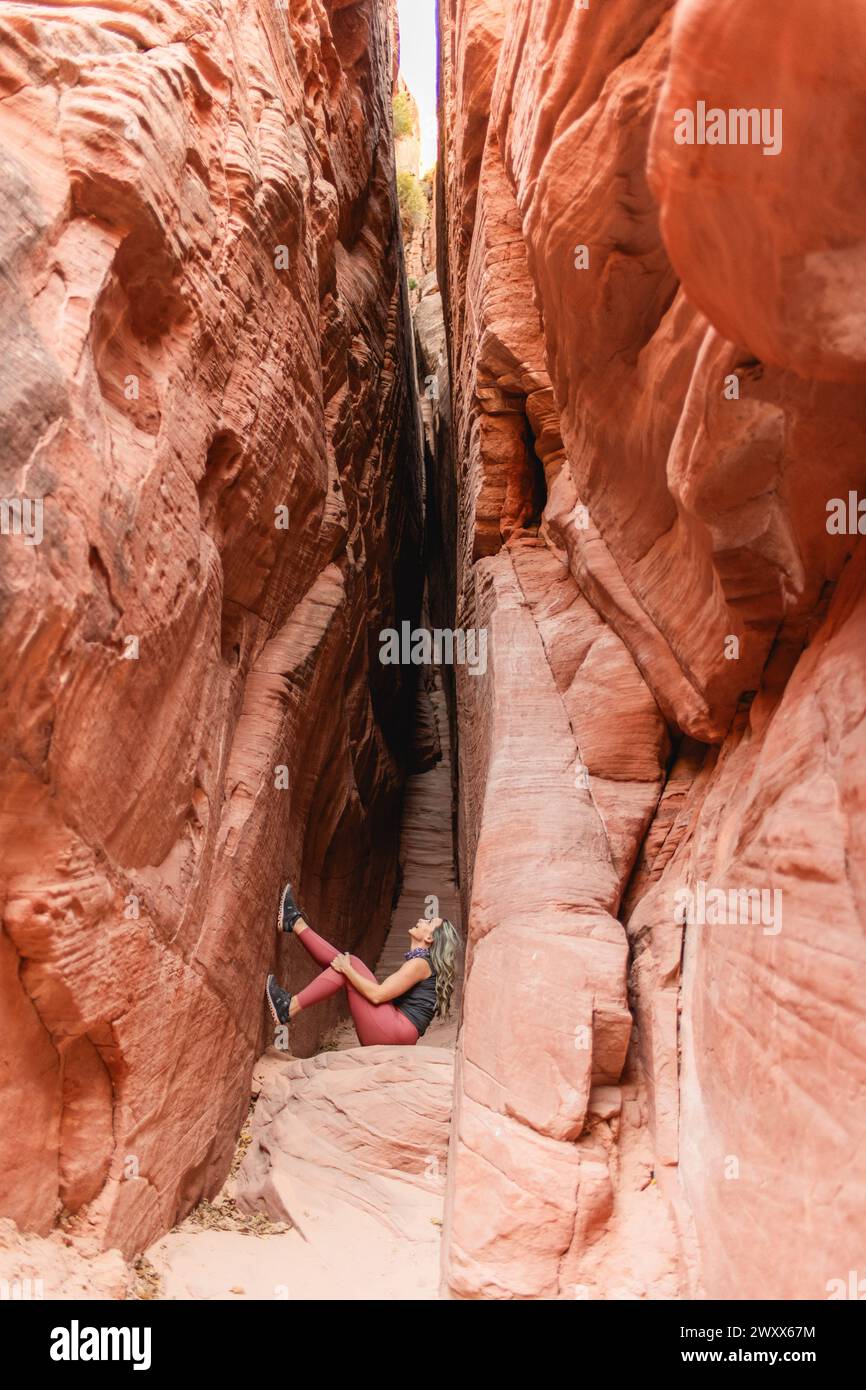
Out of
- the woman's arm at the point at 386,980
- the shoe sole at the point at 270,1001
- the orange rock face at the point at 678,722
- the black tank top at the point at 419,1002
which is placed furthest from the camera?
the black tank top at the point at 419,1002

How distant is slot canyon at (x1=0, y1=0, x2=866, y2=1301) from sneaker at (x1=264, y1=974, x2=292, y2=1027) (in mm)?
191

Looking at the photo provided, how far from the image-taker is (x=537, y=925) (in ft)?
19.9

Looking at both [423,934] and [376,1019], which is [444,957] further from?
[376,1019]

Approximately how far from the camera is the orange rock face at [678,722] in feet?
11.1

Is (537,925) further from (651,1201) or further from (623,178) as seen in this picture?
(623,178)

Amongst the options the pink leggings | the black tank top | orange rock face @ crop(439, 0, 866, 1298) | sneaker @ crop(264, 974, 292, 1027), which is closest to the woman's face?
the black tank top

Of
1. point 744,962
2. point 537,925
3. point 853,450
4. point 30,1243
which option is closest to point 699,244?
point 853,450

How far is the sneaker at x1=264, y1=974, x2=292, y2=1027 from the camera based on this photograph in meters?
7.54

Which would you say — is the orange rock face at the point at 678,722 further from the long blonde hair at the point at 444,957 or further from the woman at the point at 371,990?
the long blonde hair at the point at 444,957

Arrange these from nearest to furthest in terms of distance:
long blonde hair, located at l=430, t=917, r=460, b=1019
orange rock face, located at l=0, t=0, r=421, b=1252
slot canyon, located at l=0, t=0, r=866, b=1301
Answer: slot canyon, located at l=0, t=0, r=866, b=1301 → orange rock face, located at l=0, t=0, r=421, b=1252 → long blonde hair, located at l=430, t=917, r=460, b=1019

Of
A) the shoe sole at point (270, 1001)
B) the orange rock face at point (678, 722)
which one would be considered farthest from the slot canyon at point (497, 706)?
the shoe sole at point (270, 1001)

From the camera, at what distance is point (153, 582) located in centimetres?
588

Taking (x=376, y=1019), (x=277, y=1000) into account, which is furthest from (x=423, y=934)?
(x=277, y=1000)

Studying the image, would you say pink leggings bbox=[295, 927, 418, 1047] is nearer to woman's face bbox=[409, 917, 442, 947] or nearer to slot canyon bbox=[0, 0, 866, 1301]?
slot canyon bbox=[0, 0, 866, 1301]
